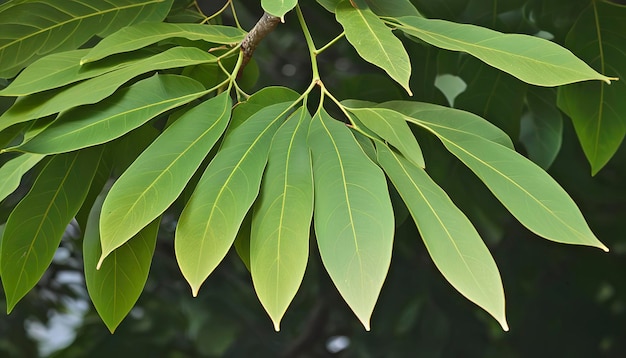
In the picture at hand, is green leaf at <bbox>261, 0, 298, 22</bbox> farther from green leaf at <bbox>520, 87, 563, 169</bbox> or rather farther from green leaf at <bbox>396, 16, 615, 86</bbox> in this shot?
green leaf at <bbox>520, 87, 563, 169</bbox>

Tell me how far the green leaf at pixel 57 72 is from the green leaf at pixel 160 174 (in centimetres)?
7

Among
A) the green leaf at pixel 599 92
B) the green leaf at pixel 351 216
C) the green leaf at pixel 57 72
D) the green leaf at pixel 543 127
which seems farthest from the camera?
the green leaf at pixel 543 127

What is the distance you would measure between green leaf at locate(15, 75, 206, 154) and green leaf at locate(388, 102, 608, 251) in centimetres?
16

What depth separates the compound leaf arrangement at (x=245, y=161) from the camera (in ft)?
1.30

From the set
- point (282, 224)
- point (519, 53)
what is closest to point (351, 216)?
point (282, 224)

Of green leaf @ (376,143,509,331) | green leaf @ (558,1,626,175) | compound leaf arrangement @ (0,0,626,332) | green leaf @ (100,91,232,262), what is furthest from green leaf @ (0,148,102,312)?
green leaf @ (558,1,626,175)

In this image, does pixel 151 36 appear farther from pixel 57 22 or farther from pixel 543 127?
pixel 543 127

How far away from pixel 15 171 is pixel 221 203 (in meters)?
0.14

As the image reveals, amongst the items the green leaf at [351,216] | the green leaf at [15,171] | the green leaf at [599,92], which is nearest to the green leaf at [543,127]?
the green leaf at [599,92]

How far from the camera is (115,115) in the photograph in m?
0.46

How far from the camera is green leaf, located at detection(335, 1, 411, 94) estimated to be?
42 centimetres

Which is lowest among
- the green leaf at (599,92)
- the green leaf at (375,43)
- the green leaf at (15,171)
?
the green leaf at (599,92)

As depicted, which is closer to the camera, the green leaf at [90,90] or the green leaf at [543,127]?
the green leaf at [90,90]

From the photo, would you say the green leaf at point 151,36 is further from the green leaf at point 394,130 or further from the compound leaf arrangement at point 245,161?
the green leaf at point 394,130
